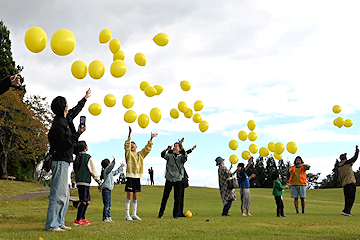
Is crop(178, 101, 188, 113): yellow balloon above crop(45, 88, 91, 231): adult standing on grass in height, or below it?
above

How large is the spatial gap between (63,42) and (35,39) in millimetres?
654

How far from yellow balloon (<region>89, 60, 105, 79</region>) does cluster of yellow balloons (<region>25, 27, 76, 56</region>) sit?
1.43m

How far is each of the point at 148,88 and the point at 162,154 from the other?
3.02 meters

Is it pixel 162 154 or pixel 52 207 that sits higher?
pixel 162 154

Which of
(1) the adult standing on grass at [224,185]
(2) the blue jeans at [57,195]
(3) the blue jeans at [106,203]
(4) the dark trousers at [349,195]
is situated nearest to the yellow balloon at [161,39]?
(1) the adult standing on grass at [224,185]

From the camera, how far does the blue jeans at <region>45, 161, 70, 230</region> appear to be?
5359 millimetres

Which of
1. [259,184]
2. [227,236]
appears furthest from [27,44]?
[259,184]

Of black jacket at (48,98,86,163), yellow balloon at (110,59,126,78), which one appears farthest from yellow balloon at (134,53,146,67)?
black jacket at (48,98,86,163)

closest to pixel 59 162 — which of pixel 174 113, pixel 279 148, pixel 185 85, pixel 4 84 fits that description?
pixel 4 84

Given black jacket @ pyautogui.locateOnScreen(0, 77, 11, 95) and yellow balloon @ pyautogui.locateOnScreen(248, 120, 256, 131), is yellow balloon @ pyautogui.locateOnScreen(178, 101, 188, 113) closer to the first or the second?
yellow balloon @ pyautogui.locateOnScreen(248, 120, 256, 131)

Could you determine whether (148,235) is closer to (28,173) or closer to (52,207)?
(52,207)

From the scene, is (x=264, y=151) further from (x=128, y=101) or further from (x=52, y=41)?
(x=52, y=41)

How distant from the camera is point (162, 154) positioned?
9516 mm

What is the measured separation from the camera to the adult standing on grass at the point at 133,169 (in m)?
8.43
